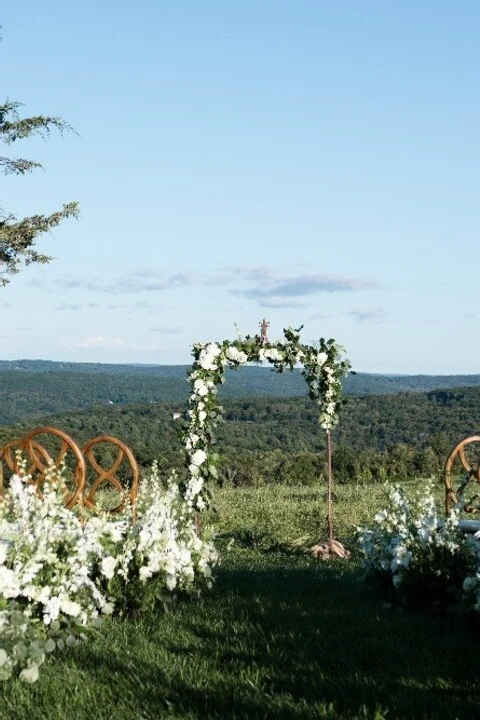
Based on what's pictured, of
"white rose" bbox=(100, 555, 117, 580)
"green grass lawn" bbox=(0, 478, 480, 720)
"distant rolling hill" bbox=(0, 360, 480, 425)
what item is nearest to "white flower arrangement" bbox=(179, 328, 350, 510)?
"green grass lawn" bbox=(0, 478, 480, 720)

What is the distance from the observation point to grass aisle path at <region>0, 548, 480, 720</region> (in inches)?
153

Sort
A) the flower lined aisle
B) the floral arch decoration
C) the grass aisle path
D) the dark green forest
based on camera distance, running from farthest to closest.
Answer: the dark green forest
the floral arch decoration
the flower lined aisle
the grass aisle path

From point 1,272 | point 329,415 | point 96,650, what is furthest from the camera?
point 1,272

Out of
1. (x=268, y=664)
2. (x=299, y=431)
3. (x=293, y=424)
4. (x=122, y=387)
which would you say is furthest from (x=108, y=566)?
(x=122, y=387)

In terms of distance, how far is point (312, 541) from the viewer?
10.2 m

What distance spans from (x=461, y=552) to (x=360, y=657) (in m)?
1.42

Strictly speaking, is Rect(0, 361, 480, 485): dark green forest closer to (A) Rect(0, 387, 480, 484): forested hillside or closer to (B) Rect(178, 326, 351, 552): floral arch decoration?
(A) Rect(0, 387, 480, 484): forested hillside

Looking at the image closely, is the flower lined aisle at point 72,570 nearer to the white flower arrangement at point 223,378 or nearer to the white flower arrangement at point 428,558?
the white flower arrangement at point 428,558

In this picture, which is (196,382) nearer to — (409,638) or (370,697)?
(409,638)

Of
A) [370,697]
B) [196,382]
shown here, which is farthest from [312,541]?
[370,697]

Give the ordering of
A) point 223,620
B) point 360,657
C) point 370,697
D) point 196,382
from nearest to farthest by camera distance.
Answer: point 370,697, point 360,657, point 223,620, point 196,382

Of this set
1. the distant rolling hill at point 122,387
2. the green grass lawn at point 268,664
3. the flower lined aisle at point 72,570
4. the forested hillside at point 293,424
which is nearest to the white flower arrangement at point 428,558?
the green grass lawn at point 268,664

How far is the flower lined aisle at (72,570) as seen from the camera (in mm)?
4719

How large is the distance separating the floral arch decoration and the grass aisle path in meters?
2.72
